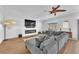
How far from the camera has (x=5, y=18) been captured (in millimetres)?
2779

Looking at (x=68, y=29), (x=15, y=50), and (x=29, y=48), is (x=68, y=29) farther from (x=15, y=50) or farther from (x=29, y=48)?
(x=15, y=50)

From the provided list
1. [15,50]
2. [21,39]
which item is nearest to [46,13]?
[21,39]

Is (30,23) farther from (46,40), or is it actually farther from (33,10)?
(46,40)

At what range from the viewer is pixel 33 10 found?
9.21 feet

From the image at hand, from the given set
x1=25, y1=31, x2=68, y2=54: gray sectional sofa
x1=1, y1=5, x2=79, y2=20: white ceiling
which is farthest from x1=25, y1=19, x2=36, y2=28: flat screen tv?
x1=25, y1=31, x2=68, y2=54: gray sectional sofa

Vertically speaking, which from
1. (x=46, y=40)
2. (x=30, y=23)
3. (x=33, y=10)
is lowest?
(x=46, y=40)

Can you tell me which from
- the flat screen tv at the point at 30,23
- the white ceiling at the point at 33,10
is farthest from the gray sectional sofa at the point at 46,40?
the white ceiling at the point at 33,10

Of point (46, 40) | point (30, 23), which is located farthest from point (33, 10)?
point (46, 40)

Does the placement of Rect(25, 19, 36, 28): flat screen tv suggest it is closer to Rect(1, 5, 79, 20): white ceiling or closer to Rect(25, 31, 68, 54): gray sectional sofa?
Rect(1, 5, 79, 20): white ceiling

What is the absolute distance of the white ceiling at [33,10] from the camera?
2.68 m

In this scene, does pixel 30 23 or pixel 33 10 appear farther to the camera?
pixel 30 23

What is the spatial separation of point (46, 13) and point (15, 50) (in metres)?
1.36

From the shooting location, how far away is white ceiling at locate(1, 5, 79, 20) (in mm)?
2676

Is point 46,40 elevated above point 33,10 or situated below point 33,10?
below
